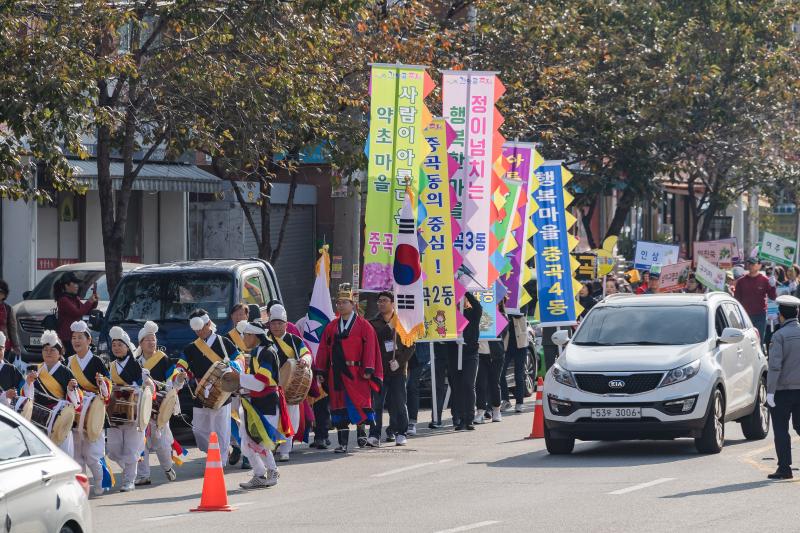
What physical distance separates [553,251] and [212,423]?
9.47 meters

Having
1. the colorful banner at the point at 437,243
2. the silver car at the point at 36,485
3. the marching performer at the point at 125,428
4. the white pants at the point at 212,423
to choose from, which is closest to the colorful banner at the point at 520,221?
the colorful banner at the point at 437,243

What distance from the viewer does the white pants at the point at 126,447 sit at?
48.8 ft


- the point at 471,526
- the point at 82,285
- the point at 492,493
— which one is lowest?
the point at 492,493

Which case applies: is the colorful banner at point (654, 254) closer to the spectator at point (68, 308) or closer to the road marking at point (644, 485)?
the spectator at point (68, 308)

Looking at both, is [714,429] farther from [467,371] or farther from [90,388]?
[90,388]

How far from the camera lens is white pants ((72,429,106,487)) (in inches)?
568

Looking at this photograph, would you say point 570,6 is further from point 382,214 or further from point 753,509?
point 753,509

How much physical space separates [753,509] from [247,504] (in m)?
4.29

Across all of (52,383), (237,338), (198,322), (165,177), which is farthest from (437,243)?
(165,177)

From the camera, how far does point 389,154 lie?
19750 mm

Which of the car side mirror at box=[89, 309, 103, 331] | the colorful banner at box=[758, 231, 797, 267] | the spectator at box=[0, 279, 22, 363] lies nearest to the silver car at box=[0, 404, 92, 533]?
the spectator at box=[0, 279, 22, 363]

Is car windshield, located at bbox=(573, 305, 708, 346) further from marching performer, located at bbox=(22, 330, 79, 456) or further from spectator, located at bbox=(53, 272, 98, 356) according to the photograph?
spectator, located at bbox=(53, 272, 98, 356)

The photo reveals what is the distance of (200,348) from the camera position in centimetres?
1545

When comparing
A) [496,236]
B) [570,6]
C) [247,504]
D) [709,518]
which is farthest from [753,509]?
[570,6]
